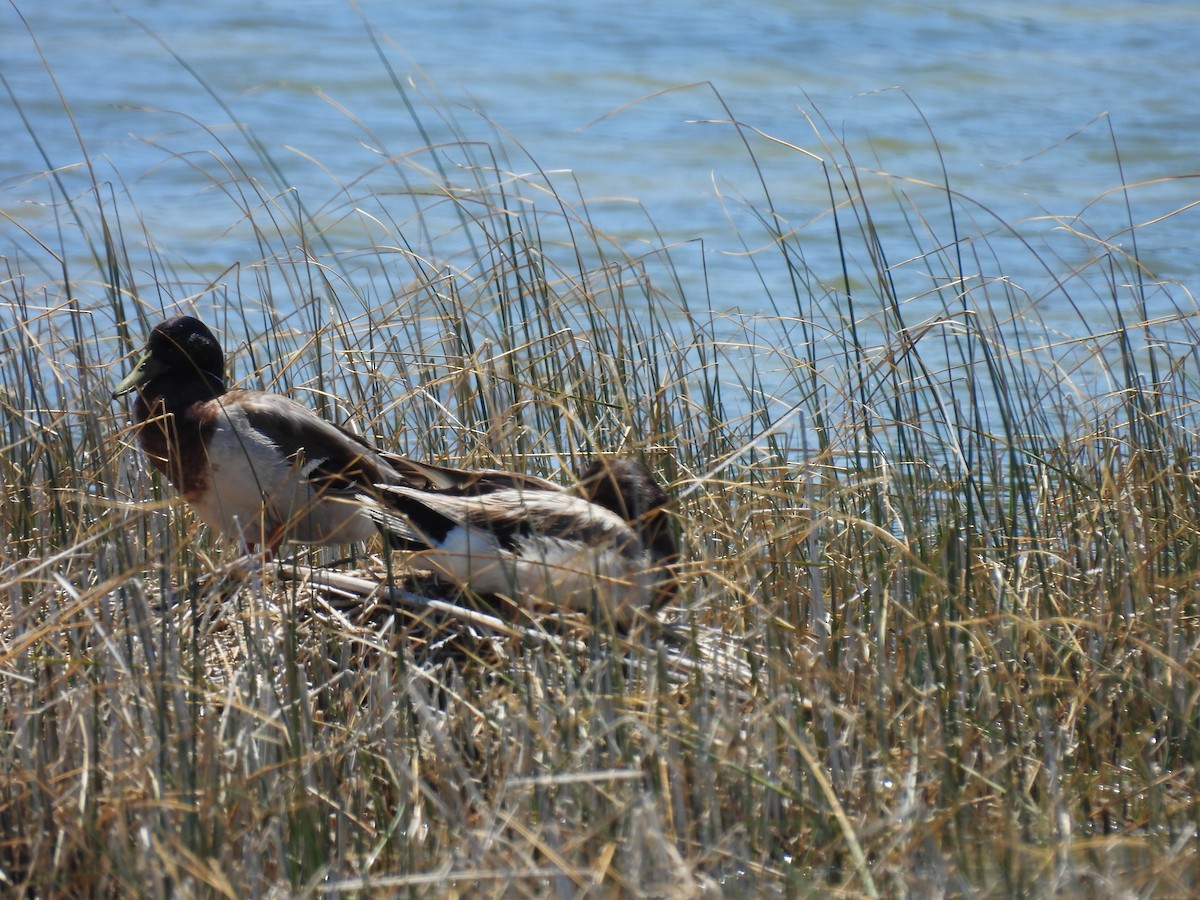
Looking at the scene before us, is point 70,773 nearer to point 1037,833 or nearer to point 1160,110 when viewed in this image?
point 1037,833

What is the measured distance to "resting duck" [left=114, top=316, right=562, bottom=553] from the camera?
4.46 meters

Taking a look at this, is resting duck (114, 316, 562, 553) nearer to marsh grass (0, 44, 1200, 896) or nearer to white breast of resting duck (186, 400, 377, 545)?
white breast of resting duck (186, 400, 377, 545)

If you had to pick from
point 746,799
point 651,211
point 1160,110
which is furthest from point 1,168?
point 746,799

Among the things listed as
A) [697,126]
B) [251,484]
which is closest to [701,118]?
[697,126]

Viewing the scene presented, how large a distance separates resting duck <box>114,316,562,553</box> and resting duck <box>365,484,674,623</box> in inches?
9.1

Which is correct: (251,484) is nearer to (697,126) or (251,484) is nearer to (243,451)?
(243,451)

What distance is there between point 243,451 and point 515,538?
Answer: 3.14 feet

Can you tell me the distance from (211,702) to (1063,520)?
9.07ft

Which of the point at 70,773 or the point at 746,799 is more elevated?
the point at 70,773

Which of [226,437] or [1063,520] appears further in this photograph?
[1063,520]

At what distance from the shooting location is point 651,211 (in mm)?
14461

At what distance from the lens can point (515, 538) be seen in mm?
4008

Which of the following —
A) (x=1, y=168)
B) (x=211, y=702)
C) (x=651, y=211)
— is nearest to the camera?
(x=211, y=702)

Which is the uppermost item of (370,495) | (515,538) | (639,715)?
(370,495)
